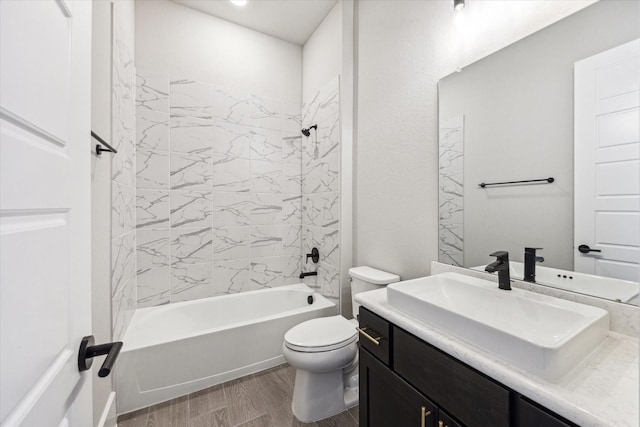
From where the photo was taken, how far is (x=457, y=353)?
77 cm

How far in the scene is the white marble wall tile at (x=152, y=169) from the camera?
2242 mm

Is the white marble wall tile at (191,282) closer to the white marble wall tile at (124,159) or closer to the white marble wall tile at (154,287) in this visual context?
the white marble wall tile at (154,287)

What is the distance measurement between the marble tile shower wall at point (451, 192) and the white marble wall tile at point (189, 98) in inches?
84.1

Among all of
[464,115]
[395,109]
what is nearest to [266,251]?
[395,109]

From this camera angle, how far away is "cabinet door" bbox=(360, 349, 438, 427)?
888mm

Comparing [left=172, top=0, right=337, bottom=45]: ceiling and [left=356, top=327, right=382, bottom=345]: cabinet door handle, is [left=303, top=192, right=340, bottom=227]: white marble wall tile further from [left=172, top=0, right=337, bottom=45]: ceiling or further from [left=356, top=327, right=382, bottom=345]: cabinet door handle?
[left=172, top=0, right=337, bottom=45]: ceiling

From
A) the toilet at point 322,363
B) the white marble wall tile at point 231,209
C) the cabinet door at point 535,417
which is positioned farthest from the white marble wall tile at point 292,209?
the cabinet door at point 535,417

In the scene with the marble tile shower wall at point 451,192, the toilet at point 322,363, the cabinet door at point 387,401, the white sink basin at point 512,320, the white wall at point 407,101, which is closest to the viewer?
the white sink basin at point 512,320

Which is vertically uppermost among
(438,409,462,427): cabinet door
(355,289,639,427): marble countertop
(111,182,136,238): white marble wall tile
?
(111,182,136,238): white marble wall tile

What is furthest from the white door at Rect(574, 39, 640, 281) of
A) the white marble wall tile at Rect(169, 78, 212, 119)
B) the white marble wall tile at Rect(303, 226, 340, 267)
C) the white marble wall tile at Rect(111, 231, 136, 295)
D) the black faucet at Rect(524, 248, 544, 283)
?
the white marble wall tile at Rect(169, 78, 212, 119)

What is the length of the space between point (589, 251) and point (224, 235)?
2551mm

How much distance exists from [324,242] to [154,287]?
1.58 meters

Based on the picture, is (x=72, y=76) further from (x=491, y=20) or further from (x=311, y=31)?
(x=311, y=31)

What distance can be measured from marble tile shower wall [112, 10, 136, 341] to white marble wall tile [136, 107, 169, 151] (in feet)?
0.29
